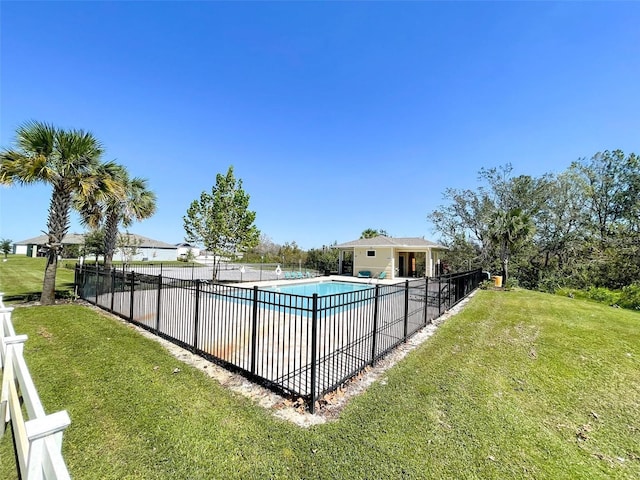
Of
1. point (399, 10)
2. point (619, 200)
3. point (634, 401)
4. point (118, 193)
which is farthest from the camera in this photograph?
point (619, 200)

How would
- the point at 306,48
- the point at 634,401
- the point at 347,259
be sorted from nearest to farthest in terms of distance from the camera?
the point at 634,401
the point at 306,48
the point at 347,259

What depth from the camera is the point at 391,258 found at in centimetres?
2208

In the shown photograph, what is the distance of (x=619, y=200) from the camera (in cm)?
2089

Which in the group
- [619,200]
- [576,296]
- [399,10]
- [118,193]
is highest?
[399,10]

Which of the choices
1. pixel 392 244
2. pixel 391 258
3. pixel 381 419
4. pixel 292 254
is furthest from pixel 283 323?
pixel 292 254

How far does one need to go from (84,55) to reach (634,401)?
15634 mm

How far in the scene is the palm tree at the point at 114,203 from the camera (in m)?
9.63

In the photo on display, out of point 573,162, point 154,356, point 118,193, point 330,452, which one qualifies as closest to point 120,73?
point 118,193

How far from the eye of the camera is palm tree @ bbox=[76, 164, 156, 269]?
9.63 m

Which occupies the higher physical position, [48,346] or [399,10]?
[399,10]

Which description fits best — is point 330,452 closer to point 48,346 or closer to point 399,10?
point 48,346

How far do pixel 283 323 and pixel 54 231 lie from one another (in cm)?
977

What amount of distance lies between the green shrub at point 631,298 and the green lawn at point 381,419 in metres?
8.50

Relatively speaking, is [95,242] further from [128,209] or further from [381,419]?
[381,419]
